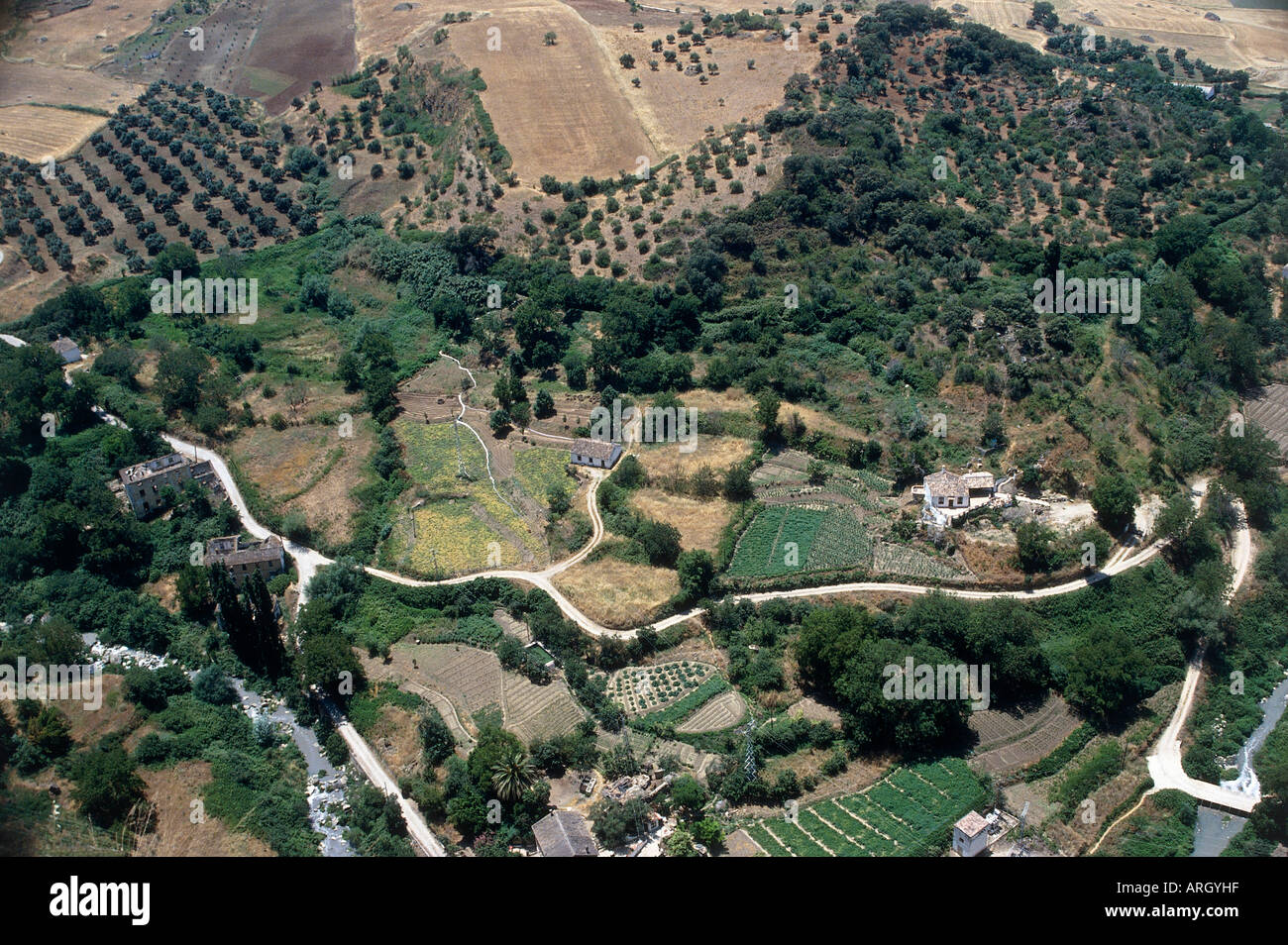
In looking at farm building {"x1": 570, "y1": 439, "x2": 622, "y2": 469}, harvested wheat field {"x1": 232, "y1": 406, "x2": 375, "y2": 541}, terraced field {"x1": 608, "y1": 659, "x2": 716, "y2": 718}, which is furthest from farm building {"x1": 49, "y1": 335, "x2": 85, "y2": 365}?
terraced field {"x1": 608, "y1": 659, "x2": 716, "y2": 718}

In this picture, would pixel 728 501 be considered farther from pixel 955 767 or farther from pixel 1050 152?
pixel 1050 152

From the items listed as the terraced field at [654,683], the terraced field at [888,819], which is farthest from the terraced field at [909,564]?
the terraced field at [654,683]

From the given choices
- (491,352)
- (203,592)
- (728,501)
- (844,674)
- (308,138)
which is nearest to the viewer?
(844,674)

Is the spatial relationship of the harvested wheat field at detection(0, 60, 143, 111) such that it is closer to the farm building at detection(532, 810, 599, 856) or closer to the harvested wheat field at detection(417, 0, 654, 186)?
the harvested wheat field at detection(417, 0, 654, 186)

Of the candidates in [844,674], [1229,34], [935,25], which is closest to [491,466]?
[844,674]

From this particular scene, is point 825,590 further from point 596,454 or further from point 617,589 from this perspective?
point 596,454

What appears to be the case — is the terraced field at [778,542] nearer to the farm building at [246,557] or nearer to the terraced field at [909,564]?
the terraced field at [909,564]
